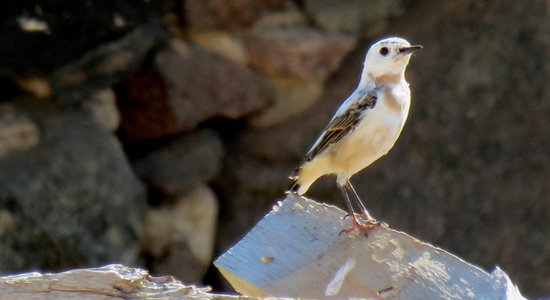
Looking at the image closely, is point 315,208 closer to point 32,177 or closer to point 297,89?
point 32,177

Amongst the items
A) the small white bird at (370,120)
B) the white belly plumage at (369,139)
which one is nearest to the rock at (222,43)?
the small white bird at (370,120)

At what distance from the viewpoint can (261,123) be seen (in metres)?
9.10

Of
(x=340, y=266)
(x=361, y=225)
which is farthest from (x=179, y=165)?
(x=340, y=266)

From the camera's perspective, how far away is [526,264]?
30.3 ft

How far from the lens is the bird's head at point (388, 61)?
21.0ft

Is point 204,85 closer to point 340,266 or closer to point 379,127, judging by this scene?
point 379,127

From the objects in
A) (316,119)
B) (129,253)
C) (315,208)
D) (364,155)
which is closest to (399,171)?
(316,119)

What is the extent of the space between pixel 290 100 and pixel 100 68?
1.37 m

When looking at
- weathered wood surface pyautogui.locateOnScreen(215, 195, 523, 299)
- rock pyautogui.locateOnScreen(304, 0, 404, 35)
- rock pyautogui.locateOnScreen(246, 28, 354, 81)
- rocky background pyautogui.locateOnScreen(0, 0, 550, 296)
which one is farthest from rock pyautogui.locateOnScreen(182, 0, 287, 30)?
weathered wood surface pyautogui.locateOnScreen(215, 195, 523, 299)

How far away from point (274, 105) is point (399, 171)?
859 mm

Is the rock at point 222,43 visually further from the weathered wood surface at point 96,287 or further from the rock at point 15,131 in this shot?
the weathered wood surface at point 96,287

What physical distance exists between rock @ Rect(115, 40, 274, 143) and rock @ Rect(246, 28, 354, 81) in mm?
114

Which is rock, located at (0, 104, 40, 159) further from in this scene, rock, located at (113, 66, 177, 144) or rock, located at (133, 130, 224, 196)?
rock, located at (133, 130, 224, 196)

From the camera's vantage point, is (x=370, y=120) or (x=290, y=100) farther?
(x=290, y=100)
